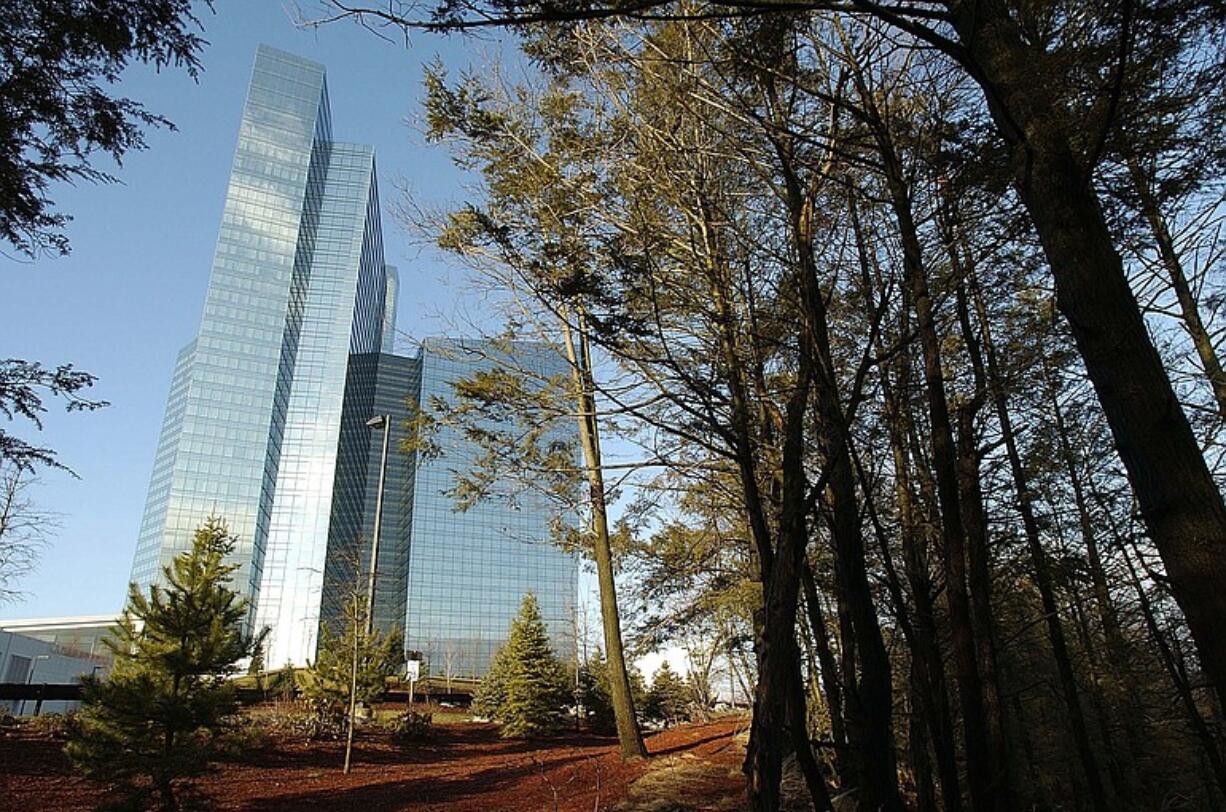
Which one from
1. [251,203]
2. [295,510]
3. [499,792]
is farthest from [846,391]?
[251,203]

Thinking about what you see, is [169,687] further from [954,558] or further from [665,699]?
[665,699]

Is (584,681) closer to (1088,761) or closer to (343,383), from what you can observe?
(1088,761)

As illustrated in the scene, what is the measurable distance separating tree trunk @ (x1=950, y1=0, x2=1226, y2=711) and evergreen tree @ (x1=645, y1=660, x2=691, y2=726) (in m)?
20.3

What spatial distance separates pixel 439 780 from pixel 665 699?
13.4 m

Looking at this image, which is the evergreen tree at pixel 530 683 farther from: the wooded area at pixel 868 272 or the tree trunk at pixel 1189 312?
the tree trunk at pixel 1189 312

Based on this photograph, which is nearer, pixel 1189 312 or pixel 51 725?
pixel 1189 312

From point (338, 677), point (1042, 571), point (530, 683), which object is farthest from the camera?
point (530, 683)

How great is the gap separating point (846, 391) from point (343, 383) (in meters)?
81.1

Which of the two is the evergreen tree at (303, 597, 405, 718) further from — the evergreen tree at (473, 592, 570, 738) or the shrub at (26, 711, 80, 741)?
the shrub at (26, 711, 80, 741)

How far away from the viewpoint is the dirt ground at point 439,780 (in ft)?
26.5

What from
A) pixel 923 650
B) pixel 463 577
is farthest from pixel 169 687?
pixel 463 577

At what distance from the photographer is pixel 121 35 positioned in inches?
205

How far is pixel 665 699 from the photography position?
2336 centimetres

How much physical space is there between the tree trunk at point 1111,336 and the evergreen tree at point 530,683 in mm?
18710
